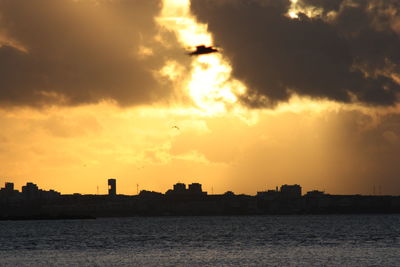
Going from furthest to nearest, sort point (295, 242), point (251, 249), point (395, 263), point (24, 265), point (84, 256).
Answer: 1. point (295, 242)
2. point (251, 249)
3. point (84, 256)
4. point (24, 265)
5. point (395, 263)

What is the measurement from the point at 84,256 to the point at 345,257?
44.8 meters

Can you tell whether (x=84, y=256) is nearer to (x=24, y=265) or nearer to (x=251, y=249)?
(x=24, y=265)

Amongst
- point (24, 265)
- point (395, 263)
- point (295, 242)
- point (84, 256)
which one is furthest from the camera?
point (295, 242)

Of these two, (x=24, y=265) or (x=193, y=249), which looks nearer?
(x=24, y=265)

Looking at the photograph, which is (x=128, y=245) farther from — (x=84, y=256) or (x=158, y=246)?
(x=84, y=256)

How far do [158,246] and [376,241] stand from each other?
46.5m

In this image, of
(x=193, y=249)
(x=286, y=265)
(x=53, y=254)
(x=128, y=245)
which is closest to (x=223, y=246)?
(x=193, y=249)

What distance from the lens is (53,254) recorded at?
15375cm

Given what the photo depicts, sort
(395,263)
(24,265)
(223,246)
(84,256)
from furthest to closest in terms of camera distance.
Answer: (223,246), (84,256), (24,265), (395,263)

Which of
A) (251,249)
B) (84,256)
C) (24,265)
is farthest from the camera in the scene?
(251,249)

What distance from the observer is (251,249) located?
157125mm

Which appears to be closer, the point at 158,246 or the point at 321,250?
the point at 321,250

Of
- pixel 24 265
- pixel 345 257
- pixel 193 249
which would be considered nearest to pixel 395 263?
pixel 345 257

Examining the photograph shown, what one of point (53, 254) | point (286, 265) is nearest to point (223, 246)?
point (53, 254)
